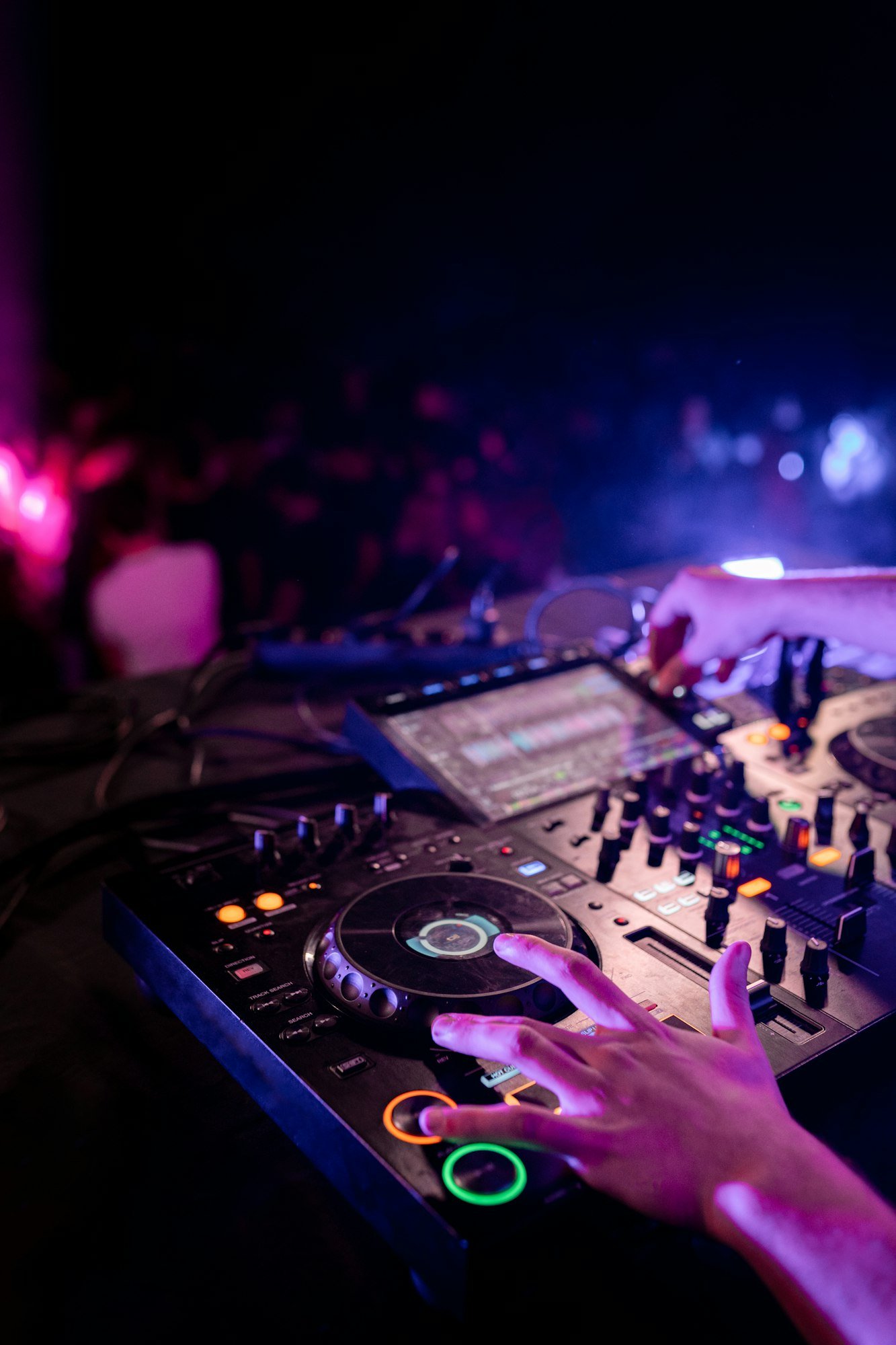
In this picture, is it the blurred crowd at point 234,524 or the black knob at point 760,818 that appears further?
the blurred crowd at point 234,524

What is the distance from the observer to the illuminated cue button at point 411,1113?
0.56 m

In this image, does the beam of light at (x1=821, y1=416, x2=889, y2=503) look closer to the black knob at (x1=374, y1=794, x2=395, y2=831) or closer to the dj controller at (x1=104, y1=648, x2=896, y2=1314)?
the dj controller at (x1=104, y1=648, x2=896, y2=1314)

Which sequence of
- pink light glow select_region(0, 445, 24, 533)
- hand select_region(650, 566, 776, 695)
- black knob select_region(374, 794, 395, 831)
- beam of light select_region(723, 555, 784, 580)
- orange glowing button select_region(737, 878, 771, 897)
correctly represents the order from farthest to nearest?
pink light glow select_region(0, 445, 24, 533)
beam of light select_region(723, 555, 784, 580)
hand select_region(650, 566, 776, 695)
black knob select_region(374, 794, 395, 831)
orange glowing button select_region(737, 878, 771, 897)

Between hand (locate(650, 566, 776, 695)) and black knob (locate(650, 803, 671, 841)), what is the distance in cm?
36

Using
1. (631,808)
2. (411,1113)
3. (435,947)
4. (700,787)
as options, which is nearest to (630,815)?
(631,808)

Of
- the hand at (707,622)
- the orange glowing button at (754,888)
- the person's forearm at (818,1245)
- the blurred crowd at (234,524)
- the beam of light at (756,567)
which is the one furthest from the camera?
the blurred crowd at (234,524)

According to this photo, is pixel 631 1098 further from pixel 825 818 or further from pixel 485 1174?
pixel 825 818

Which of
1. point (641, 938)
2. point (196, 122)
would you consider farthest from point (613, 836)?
point (196, 122)

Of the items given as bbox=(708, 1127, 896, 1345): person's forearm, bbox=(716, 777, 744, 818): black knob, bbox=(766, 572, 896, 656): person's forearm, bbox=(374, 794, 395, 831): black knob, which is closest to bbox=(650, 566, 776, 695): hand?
bbox=(766, 572, 896, 656): person's forearm

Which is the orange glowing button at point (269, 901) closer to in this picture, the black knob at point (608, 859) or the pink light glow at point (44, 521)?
the black knob at point (608, 859)

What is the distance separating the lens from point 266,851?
34.8 inches

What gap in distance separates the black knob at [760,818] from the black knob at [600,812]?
152mm

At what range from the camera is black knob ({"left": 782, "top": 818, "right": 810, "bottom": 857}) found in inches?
36.8

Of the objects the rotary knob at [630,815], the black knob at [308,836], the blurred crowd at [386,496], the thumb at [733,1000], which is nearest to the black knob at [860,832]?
the rotary knob at [630,815]
